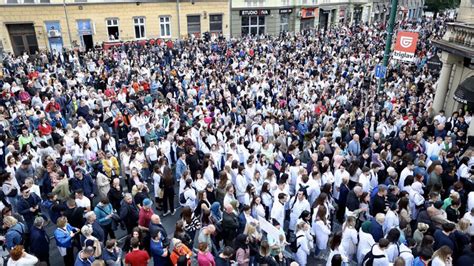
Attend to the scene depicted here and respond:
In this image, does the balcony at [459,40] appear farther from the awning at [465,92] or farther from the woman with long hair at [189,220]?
the woman with long hair at [189,220]

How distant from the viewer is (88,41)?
3162cm

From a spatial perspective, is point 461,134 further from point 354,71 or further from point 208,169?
point 354,71

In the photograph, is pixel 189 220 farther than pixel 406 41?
No

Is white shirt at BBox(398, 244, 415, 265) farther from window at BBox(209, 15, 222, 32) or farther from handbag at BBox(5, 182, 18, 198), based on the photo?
window at BBox(209, 15, 222, 32)

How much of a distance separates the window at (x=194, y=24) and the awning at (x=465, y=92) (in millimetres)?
26617

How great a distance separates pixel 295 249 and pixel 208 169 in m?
3.10

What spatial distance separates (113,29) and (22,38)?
7.14 metres

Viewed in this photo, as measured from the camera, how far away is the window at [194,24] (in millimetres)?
35625

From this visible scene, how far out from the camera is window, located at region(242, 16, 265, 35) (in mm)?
38656

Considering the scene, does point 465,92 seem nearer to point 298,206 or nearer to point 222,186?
point 298,206

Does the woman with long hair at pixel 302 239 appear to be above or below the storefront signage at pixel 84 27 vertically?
below

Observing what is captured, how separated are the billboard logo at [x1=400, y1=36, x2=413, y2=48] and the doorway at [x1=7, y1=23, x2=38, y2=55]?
90.6 feet

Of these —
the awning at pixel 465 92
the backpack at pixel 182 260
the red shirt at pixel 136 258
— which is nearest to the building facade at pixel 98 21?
the awning at pixel 465 92

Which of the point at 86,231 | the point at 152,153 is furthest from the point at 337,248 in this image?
the point at 152,153
